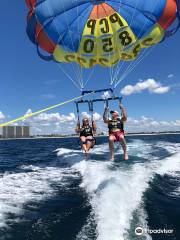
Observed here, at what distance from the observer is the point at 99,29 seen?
1257 cm

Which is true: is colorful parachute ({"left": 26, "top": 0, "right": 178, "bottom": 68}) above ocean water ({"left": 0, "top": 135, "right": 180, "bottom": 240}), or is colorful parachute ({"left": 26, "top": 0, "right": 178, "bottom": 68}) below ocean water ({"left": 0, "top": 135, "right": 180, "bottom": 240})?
above

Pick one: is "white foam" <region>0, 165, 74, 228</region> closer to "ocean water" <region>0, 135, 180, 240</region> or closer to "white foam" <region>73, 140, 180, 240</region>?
"ocean water" <region>0, 135, 180, 240</region>

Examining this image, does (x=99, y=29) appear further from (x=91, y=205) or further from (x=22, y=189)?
(x=91, y=205)

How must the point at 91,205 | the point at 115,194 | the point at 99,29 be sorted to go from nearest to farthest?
the point at 91,205 → the point at 115,194 → the point at 99,29

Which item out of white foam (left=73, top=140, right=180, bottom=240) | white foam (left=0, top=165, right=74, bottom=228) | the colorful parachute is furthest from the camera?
the colorful parachute

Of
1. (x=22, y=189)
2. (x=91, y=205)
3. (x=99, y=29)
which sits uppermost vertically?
(x=99, y=29)

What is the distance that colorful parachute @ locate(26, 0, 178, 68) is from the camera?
38.9ft

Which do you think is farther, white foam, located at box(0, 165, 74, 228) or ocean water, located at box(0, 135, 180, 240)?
white foam, located at box(0, 165, 74, 228)

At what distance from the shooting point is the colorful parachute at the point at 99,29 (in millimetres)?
11859

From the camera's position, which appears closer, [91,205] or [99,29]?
[91,205]

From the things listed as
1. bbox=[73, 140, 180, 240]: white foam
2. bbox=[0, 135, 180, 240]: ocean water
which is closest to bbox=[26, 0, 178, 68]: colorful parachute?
bbox=[73, 140, 180, 240]: white foam

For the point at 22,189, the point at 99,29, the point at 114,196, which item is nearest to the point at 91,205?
the point at 114,196

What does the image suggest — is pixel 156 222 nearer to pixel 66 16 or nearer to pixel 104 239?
pixel 104 239

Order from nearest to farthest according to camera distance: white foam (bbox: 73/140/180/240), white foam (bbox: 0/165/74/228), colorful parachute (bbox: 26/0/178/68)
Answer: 1. white foam (bbox: 73/140/180/240)
2. white foam (bbox: 0/165/74/228)
3. colorful parachute (bbox: 26/0/178/68)
